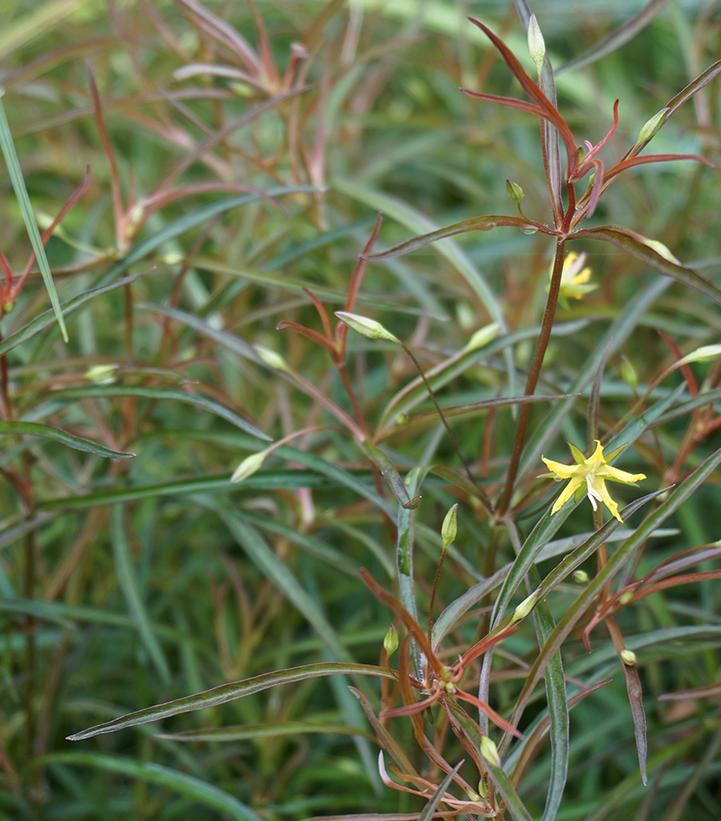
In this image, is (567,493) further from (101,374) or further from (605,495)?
(101,374)

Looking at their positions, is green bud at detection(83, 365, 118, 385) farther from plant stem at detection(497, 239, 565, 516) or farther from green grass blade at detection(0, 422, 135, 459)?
plant stem at detection(497, 239, 565, 516)

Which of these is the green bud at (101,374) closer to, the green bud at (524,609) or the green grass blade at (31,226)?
the green grass blade at (31,226)

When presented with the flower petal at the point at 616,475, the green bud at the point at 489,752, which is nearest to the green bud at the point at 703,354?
the flower petal at the point at 616,475

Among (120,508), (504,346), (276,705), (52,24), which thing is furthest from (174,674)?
(52,24)

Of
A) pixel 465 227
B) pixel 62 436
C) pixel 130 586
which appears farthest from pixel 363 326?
pixel 130 586

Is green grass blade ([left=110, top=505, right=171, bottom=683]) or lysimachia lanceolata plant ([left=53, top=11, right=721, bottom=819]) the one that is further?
green grass blade ([left=110, top=505, right=171, bottom=683])

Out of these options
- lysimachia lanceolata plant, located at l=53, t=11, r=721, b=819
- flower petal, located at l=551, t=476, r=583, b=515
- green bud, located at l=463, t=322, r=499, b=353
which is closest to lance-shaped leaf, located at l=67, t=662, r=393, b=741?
lysimachia lanceolata plant, located at l=53, t=11, r=721, b=819
